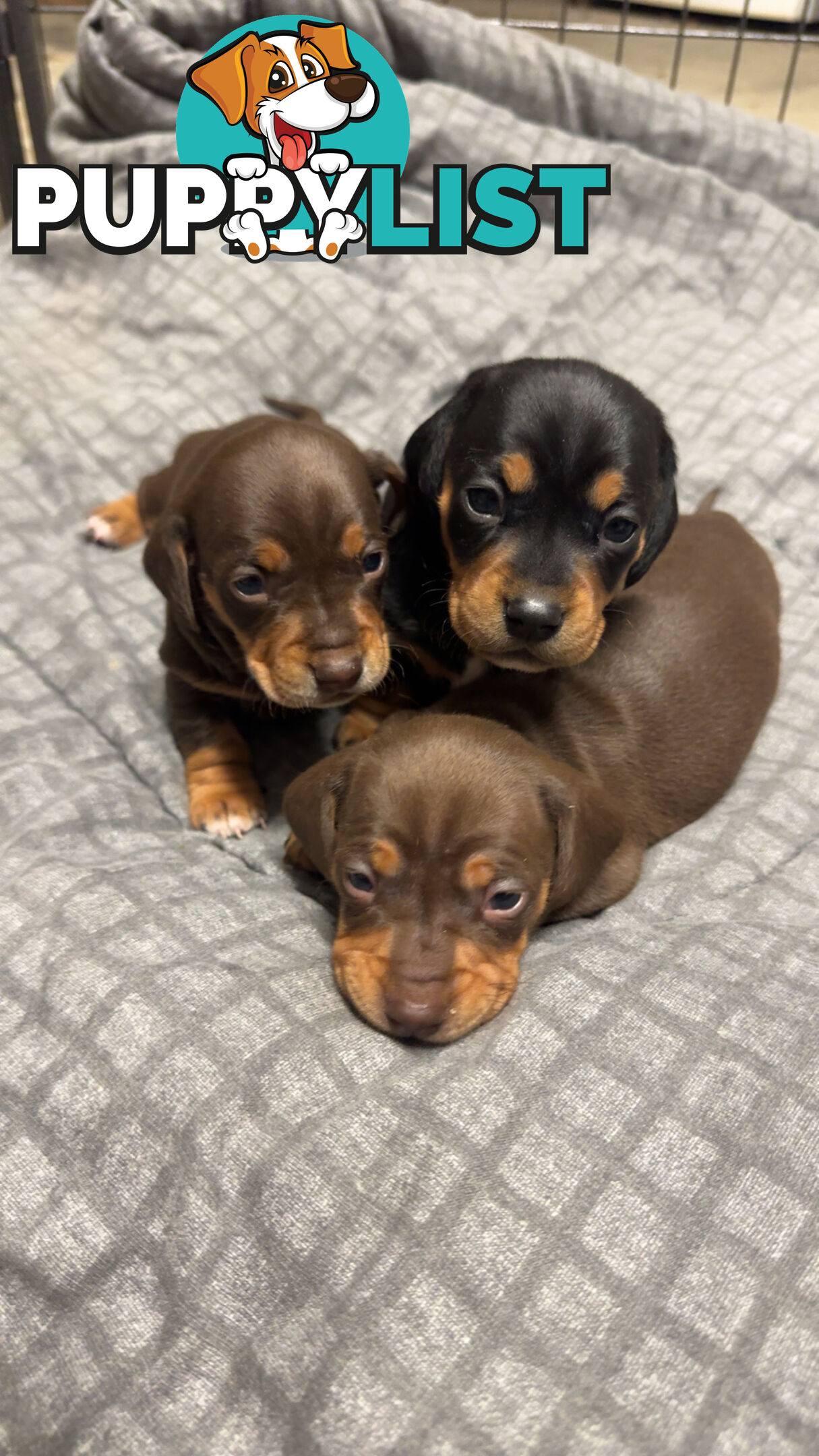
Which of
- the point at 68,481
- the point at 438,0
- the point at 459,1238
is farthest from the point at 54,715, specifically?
the point at 438,0

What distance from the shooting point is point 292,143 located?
3877 millimetres

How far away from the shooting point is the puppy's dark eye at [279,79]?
389 cm

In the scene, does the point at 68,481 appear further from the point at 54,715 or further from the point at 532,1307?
the point at 532,1307

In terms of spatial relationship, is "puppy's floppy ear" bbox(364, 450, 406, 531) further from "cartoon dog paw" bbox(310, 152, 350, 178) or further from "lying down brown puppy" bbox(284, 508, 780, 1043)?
"cartoon dog paw" bbox(310, 152, 350, 178)

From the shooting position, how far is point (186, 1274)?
143 centimetres

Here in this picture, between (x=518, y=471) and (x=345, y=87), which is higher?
(x=345, y=87)

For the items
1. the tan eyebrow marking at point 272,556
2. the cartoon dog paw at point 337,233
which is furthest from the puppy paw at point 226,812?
the cartoon dog paw at point 337,233

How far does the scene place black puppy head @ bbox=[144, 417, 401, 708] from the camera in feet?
7.13

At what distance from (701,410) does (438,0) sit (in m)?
4.28

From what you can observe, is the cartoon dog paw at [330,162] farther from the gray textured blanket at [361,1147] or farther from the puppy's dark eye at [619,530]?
the puppy's dark eye at [619,530]

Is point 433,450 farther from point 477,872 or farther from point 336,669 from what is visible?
point 477,872

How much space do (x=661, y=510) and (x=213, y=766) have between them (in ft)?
3.77

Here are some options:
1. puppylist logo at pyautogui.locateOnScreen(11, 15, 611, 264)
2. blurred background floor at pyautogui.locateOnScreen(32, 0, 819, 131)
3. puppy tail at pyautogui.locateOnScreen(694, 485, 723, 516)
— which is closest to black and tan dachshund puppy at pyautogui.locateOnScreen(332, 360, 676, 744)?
puppy tail at pyautogui.locateOnScreen(694, 485, 723, 516)

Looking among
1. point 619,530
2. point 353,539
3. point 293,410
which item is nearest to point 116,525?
point 293,410
